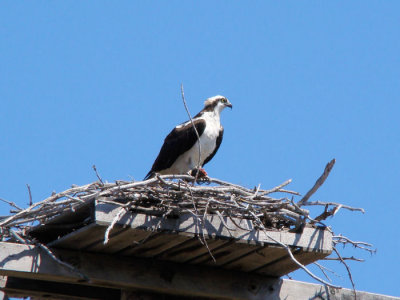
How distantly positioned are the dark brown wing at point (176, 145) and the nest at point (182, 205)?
3557mm

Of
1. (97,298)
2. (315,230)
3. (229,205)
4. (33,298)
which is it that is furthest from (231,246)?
(33,298)

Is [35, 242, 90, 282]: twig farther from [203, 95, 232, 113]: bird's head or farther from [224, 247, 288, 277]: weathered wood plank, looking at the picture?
[203, 95, 232, 113]: bird's head

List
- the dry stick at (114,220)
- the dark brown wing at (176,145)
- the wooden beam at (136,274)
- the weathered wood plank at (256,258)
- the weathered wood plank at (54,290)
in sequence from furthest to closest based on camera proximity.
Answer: the dark brown wing at (176,145)
the weathered wood plank at (54,290)
the weathered wood plank at (256,258)
the wooden beam at (136,274)
the dry stick at (114,220)

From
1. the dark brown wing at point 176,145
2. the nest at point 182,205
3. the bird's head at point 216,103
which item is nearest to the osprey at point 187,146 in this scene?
the dark brown wing at point 176,145

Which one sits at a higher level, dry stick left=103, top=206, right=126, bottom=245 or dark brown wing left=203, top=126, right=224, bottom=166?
dark brown wing left=203, top=126, right=224, bottom=166

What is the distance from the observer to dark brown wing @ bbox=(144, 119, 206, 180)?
9477 millimetres

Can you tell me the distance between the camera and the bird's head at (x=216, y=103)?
10.3 metres

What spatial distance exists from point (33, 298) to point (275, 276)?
1853mm

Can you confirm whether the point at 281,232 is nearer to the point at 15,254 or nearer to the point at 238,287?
the point at 238,287

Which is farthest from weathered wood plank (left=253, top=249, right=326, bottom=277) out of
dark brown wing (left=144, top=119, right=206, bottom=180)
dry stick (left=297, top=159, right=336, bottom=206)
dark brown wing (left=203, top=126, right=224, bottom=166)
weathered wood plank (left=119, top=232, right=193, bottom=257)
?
dark brown wing (left=203, top=126, right=224, bottom=166)

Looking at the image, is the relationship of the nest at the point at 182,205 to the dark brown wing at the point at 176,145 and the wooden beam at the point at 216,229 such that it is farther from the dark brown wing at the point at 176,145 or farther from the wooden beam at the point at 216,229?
the dark brown wing at the point at 176,145

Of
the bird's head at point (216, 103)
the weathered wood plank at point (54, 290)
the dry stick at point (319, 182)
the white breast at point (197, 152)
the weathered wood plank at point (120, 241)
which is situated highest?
the bird's head at point (216, 103)

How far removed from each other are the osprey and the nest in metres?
3.57

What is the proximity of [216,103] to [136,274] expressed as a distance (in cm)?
532
